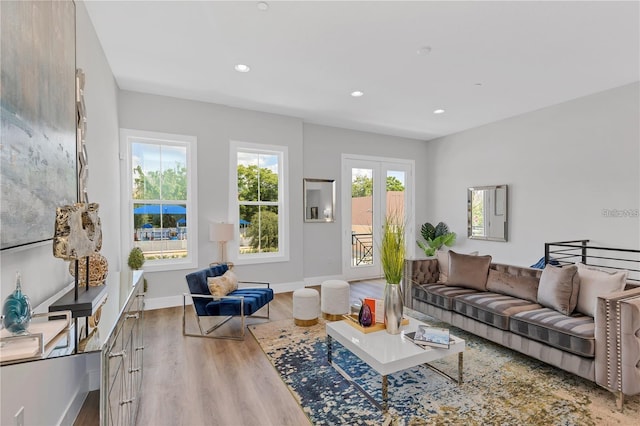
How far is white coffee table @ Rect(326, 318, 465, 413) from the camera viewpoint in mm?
2088

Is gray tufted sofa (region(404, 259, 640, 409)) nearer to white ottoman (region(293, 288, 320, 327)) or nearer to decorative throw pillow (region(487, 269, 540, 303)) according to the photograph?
decorative throw pillow (region(487, 269, 540, 303))

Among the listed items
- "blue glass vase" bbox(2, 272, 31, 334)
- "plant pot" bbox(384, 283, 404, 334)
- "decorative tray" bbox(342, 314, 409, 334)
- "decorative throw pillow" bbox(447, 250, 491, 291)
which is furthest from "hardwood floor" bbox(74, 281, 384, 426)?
"decorative throw pillow" bbox(447, 250, 491, 291)

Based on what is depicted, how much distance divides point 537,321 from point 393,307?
125 cm

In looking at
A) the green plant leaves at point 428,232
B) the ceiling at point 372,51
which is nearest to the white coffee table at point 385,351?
the ceiling at point 372,51

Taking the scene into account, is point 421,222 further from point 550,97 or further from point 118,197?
point 118,197

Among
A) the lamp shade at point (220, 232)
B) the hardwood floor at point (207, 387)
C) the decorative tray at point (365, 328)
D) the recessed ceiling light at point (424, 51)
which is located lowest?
the hardwood floor at point (207, 387)

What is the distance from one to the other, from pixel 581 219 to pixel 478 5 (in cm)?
367

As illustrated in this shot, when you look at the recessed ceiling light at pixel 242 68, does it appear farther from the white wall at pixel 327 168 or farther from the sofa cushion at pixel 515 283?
the sofa cushion at pixel 515 283

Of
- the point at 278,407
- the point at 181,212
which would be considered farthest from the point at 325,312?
the point at 181,212

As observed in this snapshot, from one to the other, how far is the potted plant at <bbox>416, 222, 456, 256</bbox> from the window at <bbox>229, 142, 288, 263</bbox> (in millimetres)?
3133

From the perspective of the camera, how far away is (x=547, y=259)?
4301mm

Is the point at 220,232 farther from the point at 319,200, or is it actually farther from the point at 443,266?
the point at 443,266

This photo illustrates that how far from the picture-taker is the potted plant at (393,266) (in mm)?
2459

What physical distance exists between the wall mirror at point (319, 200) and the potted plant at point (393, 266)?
3300 millimetres
